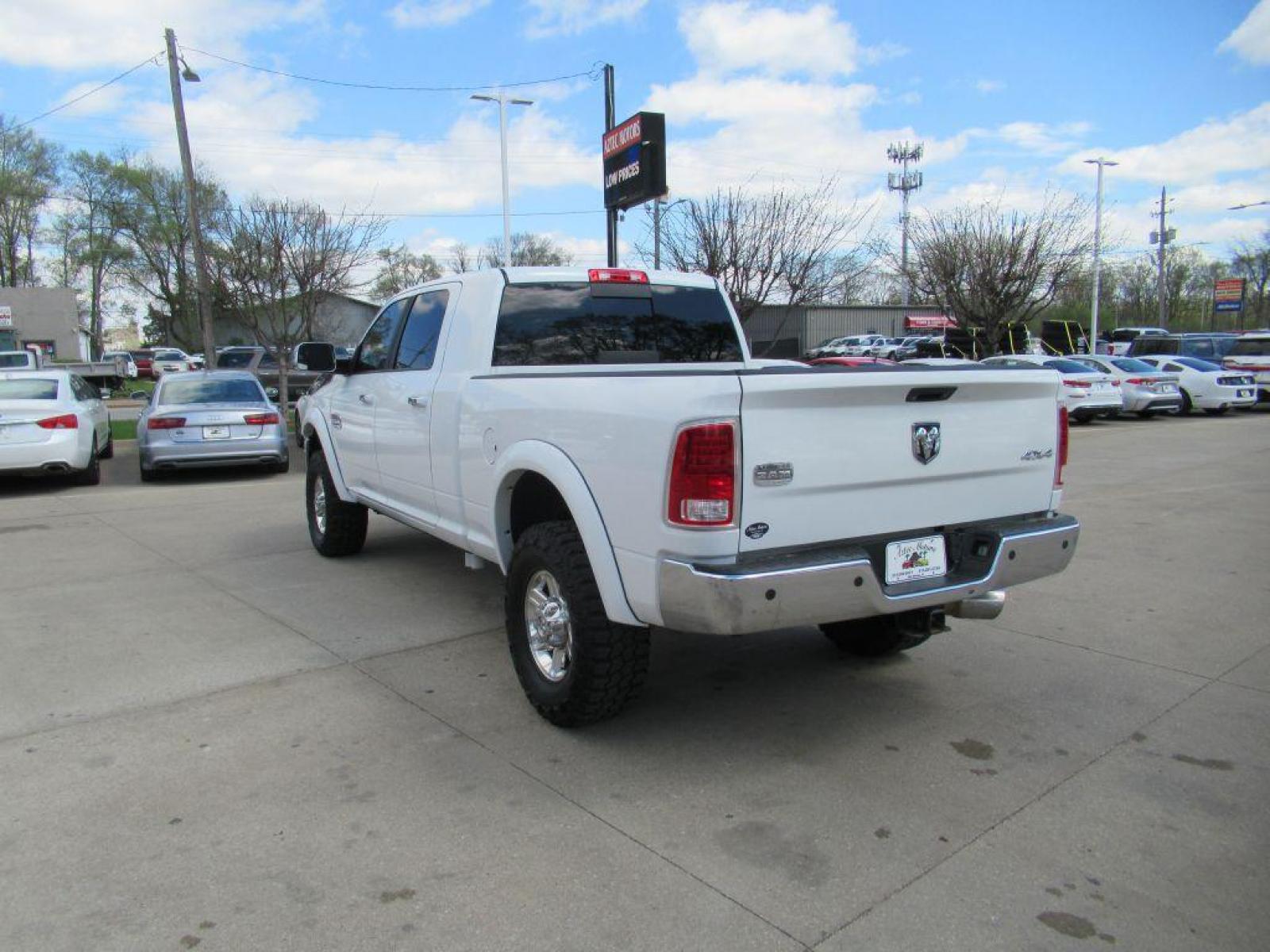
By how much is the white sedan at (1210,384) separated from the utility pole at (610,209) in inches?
596

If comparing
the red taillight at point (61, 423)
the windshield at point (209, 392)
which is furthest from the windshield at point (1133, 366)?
the red taillight at point (61, 423)

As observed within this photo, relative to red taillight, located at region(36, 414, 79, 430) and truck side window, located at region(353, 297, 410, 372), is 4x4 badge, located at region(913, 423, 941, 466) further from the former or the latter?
red taillight, located at region(36, 414, 79, 430)

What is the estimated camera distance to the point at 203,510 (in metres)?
9.59

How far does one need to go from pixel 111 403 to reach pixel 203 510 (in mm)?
26870

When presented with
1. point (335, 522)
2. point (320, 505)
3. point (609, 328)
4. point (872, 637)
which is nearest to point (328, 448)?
point (335, 522)

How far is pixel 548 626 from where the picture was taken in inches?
154

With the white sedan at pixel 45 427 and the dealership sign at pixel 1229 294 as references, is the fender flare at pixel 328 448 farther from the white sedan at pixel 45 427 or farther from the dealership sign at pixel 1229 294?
the dealership sign at pixel 1229 294

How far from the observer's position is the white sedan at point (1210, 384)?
2236 cm

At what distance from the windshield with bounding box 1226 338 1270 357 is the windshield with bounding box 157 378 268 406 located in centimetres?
2561

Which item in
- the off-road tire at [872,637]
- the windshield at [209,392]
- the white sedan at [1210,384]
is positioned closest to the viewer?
the off-road tire at [872,637]

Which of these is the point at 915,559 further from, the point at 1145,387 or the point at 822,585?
the point at 1145,387

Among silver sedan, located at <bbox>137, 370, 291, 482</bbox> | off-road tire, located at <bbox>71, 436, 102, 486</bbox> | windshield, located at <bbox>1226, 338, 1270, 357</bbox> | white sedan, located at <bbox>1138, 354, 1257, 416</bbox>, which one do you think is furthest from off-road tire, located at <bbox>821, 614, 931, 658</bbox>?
windshield, located at <bbox>1226, 338, 1270, 357</bbox>

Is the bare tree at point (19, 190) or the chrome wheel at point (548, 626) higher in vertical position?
the bare tree at point (19, 190)

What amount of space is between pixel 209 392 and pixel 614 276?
29.8ft
